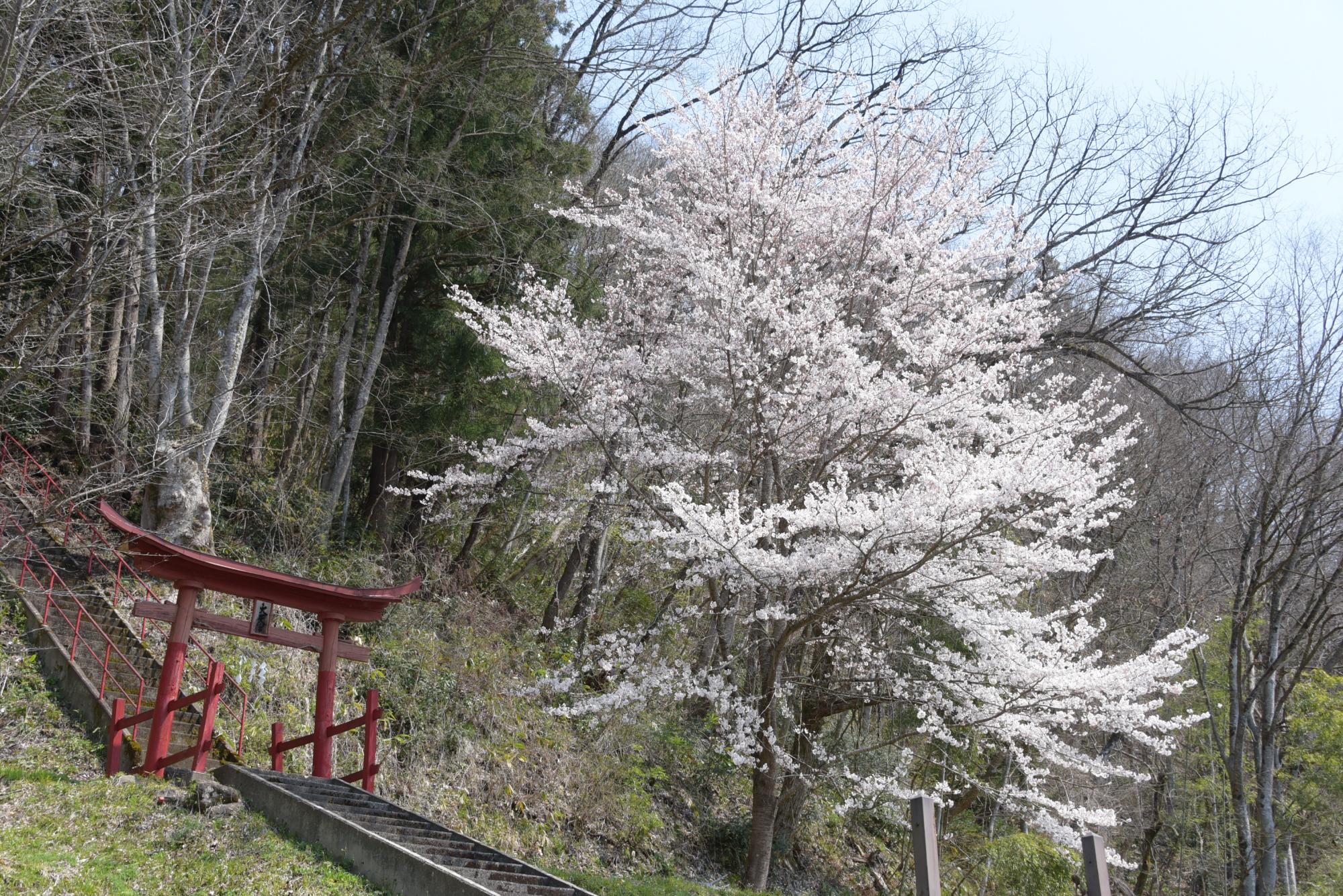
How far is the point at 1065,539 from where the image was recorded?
673 inches

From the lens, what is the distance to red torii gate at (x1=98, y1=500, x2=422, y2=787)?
7668mm

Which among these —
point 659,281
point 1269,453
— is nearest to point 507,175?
point 659,281

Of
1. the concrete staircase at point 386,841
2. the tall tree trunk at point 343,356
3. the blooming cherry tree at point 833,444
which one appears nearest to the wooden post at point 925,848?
the concrete staircase at point 386,841

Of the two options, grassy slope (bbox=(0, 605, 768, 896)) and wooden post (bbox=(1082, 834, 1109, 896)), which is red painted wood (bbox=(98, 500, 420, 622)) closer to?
grassy slope (bbox=(0, 605, 768, 896))

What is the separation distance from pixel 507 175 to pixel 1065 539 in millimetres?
11764

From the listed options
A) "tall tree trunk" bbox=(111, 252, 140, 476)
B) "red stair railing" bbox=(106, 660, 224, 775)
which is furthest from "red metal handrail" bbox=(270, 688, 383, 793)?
"tall tree trunk" bbox=(111, 252, 140, 476)

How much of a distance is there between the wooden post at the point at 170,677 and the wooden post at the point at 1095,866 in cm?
697

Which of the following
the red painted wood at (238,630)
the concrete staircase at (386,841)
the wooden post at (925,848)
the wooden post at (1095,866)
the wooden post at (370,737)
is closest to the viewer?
the wooden post at (1095,866)

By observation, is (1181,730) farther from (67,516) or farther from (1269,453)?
(67,516)

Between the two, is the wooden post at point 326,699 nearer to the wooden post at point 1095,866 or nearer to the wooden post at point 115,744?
Answer: the wooden post at point 115,744

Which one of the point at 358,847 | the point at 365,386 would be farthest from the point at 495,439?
the point at 358,847

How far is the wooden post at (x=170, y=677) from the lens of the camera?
766 centimetres

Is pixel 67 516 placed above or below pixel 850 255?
below

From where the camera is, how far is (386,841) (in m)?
6.26
